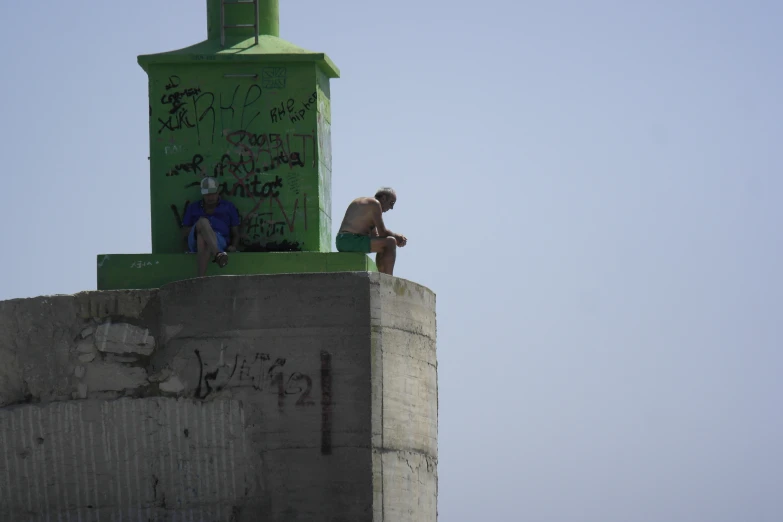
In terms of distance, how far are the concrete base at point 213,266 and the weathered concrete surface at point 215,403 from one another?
1.26 m

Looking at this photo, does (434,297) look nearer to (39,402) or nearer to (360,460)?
(360,460)

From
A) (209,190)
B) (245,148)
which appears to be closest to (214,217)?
(209,190)

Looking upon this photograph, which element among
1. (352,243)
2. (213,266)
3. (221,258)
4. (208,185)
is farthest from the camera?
(208,185)

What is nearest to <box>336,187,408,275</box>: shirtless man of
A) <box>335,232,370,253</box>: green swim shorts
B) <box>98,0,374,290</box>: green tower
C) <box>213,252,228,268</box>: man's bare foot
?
<box>335,232,370,253</box>: green swim shorts

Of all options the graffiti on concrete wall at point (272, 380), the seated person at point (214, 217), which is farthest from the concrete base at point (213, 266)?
the graffiti on concrete wall at point (272, 380)

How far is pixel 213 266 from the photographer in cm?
1581

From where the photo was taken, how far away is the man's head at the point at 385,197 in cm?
1645

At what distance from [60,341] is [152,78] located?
3663 mm

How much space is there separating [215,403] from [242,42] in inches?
185

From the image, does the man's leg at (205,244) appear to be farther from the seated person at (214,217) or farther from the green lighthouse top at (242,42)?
the green lighthouse top at (242,42)

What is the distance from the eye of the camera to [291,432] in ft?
46.2

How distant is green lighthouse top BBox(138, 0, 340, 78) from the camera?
17.0 metres

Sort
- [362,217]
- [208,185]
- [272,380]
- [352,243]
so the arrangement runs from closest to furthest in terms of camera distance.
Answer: [272,380], [352,243], [362,217], [208,185]

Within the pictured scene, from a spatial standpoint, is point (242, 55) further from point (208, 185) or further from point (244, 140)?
point (208, 185)
